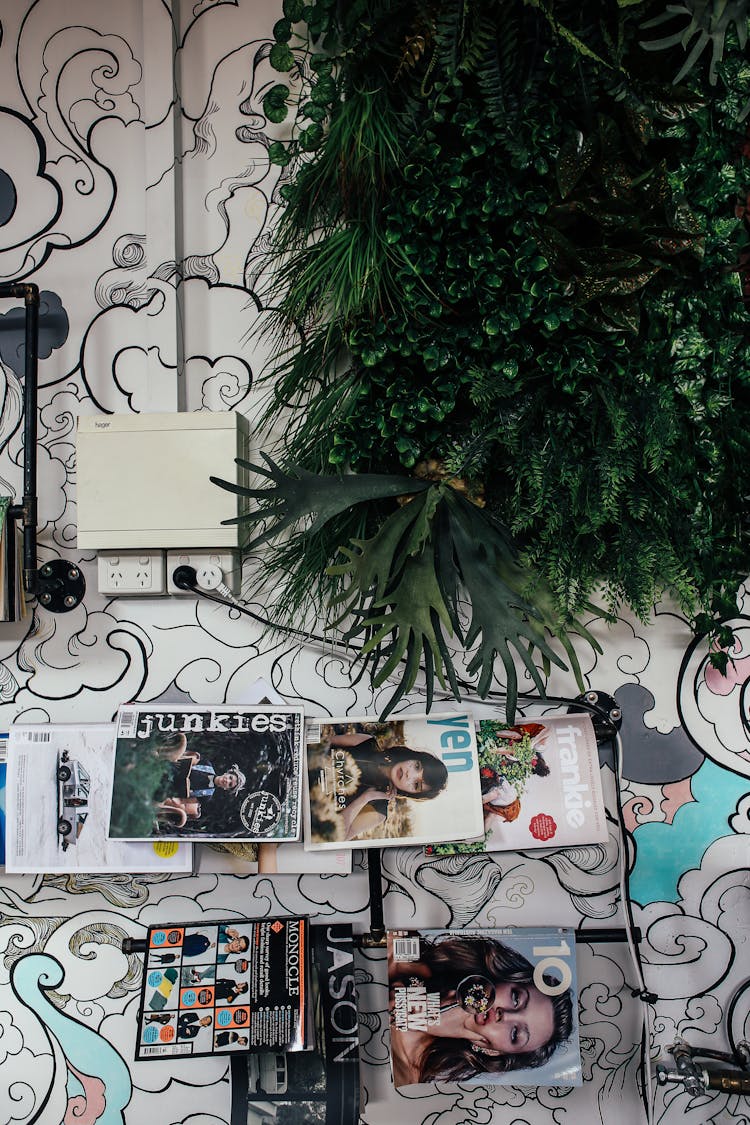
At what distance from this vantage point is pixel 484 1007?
1.24 meters

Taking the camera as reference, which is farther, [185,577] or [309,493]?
[185,577]

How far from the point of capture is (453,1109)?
1.29 m

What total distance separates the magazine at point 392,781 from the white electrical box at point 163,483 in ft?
1.26

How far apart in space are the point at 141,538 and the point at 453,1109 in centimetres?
107

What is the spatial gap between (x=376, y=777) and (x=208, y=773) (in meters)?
0.27

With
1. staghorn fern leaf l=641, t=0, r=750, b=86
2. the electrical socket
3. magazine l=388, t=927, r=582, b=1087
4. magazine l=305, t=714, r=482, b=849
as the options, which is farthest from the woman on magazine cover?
staghorn fern leaf l=641, t=0, r=750, b=86

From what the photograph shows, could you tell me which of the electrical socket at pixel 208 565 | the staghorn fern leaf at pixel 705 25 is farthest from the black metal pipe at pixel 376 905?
the staghorn fern leaf at pixel 705 25

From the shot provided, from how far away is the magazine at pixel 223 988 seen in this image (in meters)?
1.20

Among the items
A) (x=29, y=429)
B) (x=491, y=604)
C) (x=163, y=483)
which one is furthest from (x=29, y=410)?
(x=491, y=604)

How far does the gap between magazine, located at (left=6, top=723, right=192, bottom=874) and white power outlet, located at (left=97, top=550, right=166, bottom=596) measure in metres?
0.23

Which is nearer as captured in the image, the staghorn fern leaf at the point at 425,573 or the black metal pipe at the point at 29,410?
the staghorn fern leaf at the point at 425,573

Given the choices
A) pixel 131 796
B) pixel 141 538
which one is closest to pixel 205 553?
pixel 141 538

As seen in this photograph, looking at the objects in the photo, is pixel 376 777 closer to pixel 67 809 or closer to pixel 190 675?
pixel 190 675

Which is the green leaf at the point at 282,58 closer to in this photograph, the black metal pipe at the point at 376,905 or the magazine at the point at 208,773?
the magazine at the point at 208,773
